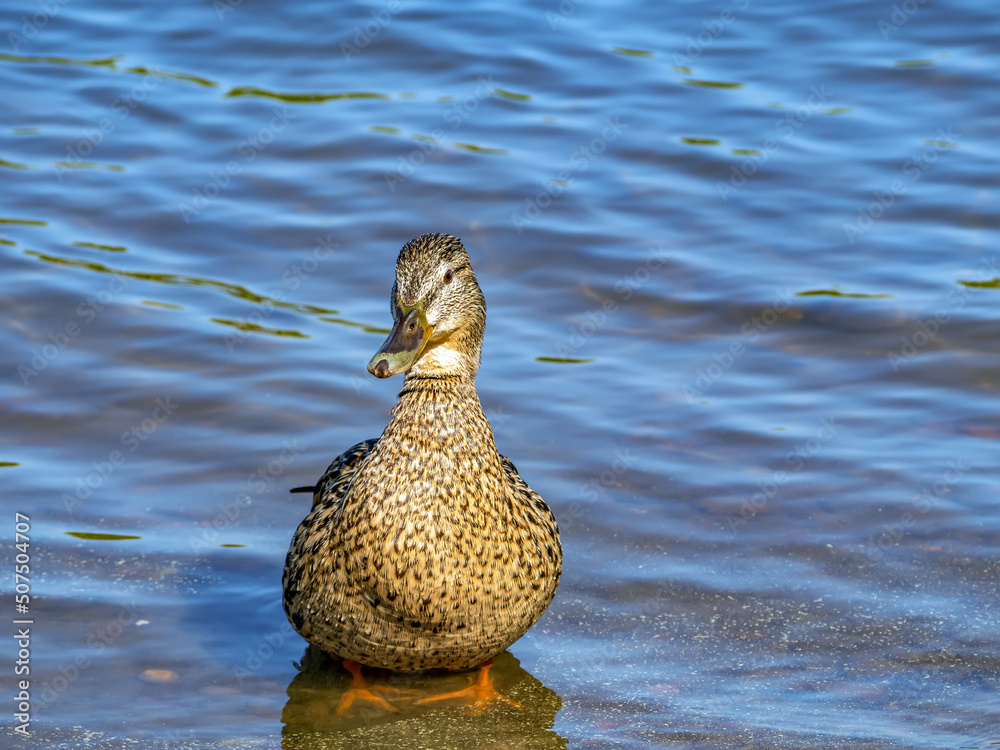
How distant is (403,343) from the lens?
487cm

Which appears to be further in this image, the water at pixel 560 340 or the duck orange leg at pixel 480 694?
the water at pixel 560 340

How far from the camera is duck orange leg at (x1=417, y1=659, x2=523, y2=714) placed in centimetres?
542

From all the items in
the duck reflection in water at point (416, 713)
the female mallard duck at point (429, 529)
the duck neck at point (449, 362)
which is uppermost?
the duck neck at point (449, 362)

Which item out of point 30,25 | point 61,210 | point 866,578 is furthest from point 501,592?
point 30,25

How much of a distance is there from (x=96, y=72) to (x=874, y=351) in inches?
284

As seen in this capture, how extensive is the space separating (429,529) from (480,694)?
939mm

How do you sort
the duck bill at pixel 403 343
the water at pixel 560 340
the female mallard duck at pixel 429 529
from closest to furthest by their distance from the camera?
1. the duck bill at pixel 403 343
2. the female mallard duck at pixel 429 529
3. the water at pixel 560 340

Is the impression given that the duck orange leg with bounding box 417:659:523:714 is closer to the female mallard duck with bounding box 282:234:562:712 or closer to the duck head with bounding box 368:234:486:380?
the female mallard duck with bounding box 282:234:562:712

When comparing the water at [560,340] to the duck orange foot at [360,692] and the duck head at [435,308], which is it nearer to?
the duck orange foot at [360,692]

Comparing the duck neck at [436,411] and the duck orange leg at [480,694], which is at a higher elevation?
the duck neck at [436,411]

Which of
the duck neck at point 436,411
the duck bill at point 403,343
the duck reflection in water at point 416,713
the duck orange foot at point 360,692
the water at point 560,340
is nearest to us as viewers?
the duck bill at point 403,343

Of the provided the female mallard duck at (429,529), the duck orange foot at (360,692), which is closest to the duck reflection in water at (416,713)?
the duck orange foot at (360,692)

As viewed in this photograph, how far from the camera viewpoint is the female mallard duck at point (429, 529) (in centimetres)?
490

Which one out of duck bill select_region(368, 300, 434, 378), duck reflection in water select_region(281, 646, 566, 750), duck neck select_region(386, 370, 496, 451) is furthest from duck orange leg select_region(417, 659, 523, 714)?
duck bill select_region(368, 300, 434, 378)
